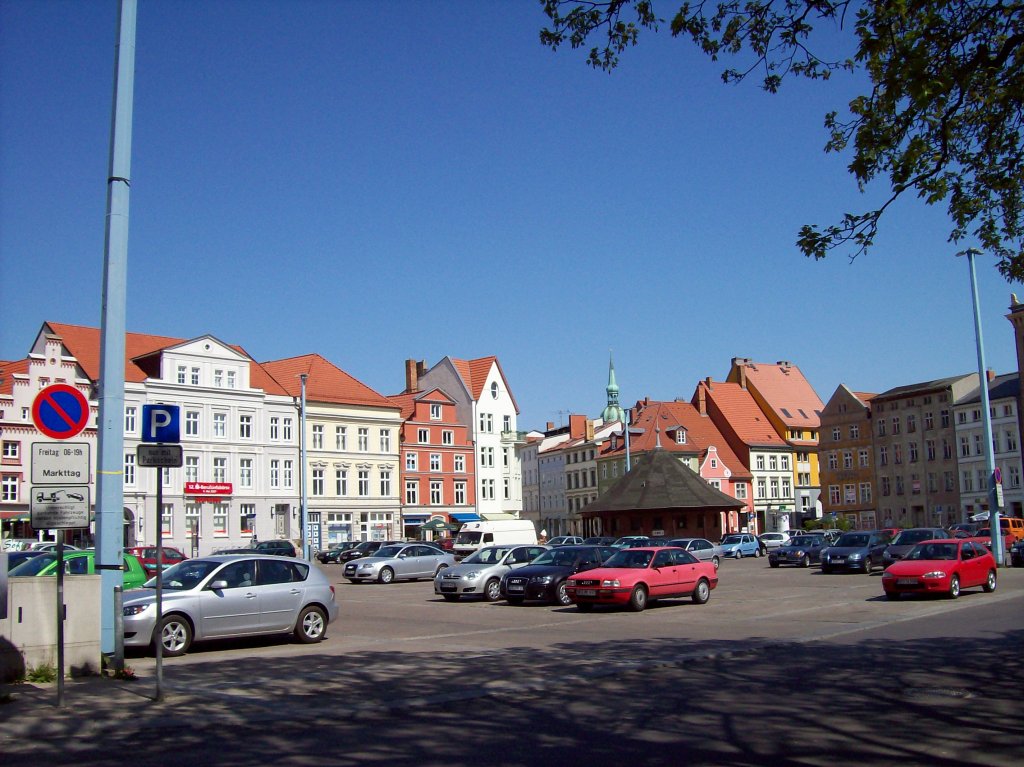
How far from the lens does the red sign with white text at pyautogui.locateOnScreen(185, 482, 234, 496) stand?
62281mm

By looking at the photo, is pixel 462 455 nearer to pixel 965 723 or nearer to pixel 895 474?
pixel 895 474

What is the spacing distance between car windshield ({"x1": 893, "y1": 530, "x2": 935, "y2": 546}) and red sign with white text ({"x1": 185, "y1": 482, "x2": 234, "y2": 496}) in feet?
137

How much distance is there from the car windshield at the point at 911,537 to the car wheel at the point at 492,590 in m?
17.1

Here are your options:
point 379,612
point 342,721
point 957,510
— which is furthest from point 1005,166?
point 957,510

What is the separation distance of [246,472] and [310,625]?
167 feet

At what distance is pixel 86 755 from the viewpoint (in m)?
8.84

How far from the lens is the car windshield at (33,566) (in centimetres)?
2183

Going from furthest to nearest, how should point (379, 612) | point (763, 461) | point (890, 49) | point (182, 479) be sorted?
point (763, 461) < point (182, 479) < point (379, 612) < point (890, 49)

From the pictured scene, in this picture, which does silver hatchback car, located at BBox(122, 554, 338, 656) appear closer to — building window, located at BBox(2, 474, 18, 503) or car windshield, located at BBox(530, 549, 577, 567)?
car windshield, located at BBox(530, 549, 577, 567)

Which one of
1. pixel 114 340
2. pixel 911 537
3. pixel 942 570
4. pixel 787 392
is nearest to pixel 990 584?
pixel 942 570

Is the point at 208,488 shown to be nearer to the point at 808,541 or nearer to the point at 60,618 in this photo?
the point at 808,541

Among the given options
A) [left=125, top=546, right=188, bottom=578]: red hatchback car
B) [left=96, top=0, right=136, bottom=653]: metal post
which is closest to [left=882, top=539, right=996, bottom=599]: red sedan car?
[left=125, top=546, right=188, bottom=578]: red hatchback car

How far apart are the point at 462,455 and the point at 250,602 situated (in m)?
66.2

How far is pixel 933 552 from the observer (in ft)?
85.3
